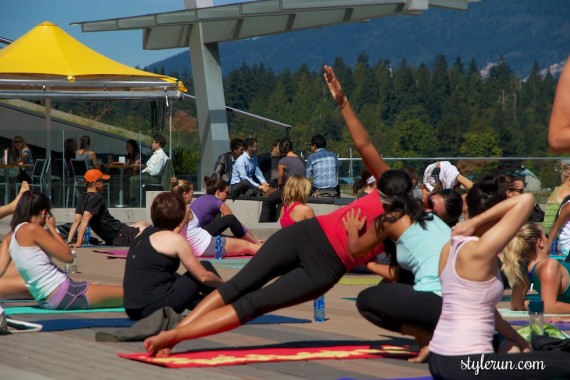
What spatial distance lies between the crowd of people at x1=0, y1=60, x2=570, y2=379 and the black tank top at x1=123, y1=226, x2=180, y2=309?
1cm

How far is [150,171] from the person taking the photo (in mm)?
22750

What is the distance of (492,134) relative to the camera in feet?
504

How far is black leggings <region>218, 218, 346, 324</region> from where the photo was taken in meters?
Answer: 7.39

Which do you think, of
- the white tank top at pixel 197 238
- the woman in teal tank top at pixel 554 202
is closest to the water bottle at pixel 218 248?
the white tank top at pixel 197 238

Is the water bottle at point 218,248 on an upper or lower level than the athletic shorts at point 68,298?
lower

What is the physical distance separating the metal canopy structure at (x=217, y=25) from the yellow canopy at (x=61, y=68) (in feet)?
5.71

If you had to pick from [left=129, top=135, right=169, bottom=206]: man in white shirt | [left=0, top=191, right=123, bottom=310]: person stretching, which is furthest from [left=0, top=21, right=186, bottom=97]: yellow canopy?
[left=0, top=191, right=123, bottom=310]: person stretching

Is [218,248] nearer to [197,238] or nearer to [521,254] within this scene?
[197,238]

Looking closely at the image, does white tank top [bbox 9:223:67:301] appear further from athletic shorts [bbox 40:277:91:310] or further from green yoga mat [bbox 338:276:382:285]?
green yoga mat [bbox 338:276:382:285]

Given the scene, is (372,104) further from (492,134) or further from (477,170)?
(477,170)

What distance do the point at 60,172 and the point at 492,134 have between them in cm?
13527

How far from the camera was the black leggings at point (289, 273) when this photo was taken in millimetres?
7395

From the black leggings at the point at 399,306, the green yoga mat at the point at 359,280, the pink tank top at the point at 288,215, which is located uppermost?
the pink tank top at the point at 288,215

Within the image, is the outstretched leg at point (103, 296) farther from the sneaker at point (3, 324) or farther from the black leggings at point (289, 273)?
the black leggings at point (289, 273)
